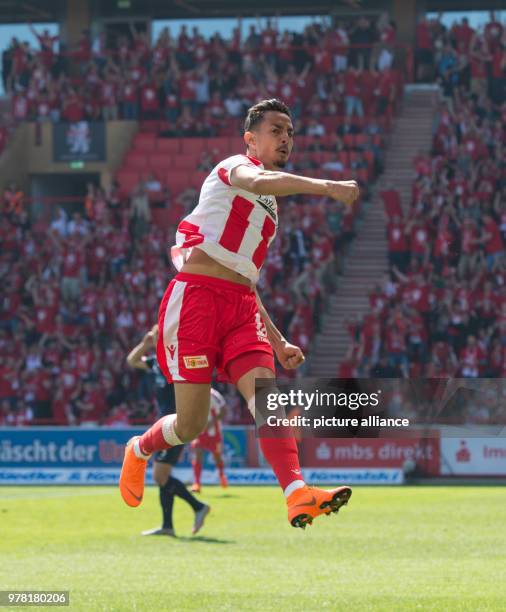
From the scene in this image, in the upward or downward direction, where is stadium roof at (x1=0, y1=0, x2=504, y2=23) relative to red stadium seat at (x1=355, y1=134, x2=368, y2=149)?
upward

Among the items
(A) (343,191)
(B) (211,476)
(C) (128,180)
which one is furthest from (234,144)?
(A) (343,191)

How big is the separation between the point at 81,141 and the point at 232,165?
101ft

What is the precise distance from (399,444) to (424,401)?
59.9ft

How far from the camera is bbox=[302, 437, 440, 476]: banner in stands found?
2608 centimetres

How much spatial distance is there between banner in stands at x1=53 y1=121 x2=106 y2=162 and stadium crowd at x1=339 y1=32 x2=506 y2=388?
927cm

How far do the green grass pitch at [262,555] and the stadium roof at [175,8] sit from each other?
2313 centimetres

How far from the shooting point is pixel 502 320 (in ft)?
93.0

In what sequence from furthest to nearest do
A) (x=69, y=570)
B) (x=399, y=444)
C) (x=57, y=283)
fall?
(x=57, y=283) → (x=399, y=444) → (x=69, y=570)

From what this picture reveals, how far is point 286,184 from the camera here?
6977 millimetres

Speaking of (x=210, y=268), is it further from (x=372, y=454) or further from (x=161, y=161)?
(x=161, y=161)

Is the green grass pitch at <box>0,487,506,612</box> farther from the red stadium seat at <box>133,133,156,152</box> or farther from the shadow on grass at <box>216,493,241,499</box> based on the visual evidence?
the red stadium seat at <box>133,133,156,152</box>

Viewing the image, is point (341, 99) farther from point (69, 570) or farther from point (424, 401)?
point (424, 401)

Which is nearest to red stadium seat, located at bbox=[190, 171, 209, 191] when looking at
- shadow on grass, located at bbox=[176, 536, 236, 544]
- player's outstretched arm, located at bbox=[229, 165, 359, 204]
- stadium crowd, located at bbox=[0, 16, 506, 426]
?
stadium crowd, located at bbox=[0, 16, 506, 426]

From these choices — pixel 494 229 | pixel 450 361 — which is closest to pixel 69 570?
pixel 450 361
